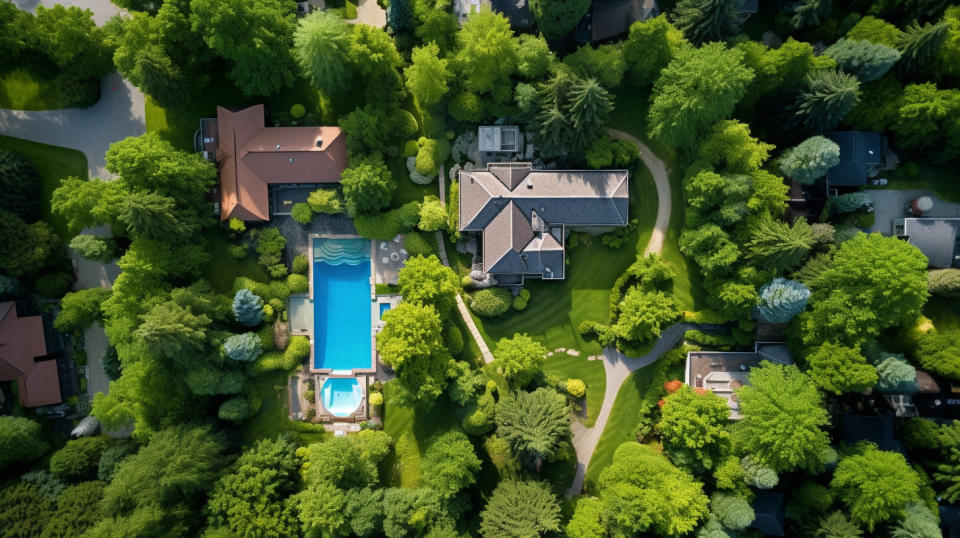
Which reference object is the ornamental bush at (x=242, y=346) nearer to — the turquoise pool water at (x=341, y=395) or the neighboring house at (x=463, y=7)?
the turquoise pool water at (x=341, y=395)

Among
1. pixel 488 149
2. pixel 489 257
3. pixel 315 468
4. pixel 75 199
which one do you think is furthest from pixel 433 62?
pixel 315 468

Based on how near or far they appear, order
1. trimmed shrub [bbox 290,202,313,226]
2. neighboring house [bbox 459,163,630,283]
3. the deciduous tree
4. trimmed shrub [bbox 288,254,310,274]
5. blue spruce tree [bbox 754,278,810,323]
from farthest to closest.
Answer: trimmed shrub [bbox 288,254,310,274], trimmed shrub [bbox 290,202,313,226], neighboring house [bbox 459,163,630,283], blue spruce tree [bbox 754,278,810,323], the deciduous tree

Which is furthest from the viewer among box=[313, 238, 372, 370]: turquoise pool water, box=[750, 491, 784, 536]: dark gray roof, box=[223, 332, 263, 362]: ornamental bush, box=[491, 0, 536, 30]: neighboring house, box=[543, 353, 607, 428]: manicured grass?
box=[313, 238, 372, 370]: turquoise pool water

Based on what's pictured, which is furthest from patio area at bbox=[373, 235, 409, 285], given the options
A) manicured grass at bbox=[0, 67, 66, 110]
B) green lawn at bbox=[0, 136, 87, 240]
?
manicured grass at bbox=[0, 67, 66, 110]

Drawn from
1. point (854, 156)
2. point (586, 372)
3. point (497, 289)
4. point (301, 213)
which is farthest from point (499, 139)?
point (854, 156)

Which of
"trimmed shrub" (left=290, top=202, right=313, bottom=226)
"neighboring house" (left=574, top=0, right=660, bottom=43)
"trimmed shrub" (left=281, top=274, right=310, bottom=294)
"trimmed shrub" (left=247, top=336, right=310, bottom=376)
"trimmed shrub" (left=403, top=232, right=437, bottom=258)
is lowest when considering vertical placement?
"trimmed shrub" (left=247, top=336, right=310, bottom=376)

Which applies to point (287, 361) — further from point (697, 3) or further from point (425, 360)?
point (697, 3)

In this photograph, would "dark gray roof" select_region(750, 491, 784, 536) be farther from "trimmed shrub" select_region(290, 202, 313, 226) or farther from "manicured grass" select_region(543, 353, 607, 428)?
"trimmed shrub" select_region(290, 202, 313, 226)
